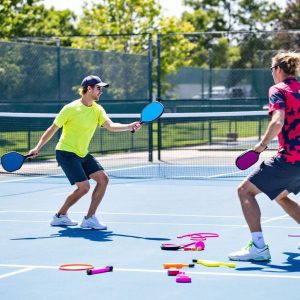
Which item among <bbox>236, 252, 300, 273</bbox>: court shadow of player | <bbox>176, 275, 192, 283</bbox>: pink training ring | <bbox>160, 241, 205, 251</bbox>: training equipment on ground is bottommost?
<bbox>160, 241, 205, 251</bbox>: training equipment on ground

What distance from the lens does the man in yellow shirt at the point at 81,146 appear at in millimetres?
10500

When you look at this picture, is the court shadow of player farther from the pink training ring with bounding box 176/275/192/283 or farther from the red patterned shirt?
the red patterned shirt

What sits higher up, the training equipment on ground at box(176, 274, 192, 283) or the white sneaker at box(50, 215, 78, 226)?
the training equipment on ground at box(176, 274, 192, 283)

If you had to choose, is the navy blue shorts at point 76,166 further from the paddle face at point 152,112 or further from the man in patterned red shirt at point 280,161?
the man in patterned red shirt at point 280,161

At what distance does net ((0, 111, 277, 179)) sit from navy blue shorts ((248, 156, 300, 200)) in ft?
27.1

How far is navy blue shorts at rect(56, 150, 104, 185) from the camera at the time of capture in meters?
10.5

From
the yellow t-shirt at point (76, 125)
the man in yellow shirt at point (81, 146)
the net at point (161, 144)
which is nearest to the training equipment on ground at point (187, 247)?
the man in yellow shirt at point (81, 146)

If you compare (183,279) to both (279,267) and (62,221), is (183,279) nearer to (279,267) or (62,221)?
(279,267)

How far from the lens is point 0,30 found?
100 feet

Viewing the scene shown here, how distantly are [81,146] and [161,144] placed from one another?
11.5 meters

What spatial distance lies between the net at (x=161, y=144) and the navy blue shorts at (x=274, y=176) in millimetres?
8261

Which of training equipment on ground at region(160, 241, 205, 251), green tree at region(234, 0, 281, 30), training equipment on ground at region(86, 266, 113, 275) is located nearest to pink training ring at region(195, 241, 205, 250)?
training equipment on ground at region(160, 241, 205, 251)

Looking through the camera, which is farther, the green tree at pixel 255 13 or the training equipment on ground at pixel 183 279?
the green tree at pixel 255 13

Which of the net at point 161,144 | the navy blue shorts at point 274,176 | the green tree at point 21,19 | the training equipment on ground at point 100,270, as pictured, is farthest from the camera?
the green tree at point 21,19
